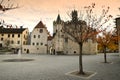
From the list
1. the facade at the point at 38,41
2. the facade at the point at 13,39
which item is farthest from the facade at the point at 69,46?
the facade at the point at 13,39

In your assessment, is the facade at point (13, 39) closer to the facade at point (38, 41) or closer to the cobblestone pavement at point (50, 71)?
the facade at point (38, 41)

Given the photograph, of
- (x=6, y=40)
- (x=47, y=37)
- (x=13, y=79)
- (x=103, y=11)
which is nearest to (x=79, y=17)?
(x=103, y=11)

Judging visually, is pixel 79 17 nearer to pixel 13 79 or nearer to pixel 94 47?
pixel 13 79

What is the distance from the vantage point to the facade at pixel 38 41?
256ft

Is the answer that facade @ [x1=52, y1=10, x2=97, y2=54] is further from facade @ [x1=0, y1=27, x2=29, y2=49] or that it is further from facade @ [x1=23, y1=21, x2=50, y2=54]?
facade @ [x1=0, y1=27, x2=29, y2=49]

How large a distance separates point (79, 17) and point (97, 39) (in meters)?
12.0

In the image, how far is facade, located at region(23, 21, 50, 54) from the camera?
7806 cm

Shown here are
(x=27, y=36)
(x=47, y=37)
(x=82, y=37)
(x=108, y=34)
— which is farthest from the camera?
(x=27, y=36)

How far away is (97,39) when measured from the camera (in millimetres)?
33125

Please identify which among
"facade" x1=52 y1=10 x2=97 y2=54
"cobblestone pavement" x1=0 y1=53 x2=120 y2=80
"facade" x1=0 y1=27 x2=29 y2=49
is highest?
"facade" x1=0 y1=27 x2=29 y2=49

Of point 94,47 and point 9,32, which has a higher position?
point 9,32

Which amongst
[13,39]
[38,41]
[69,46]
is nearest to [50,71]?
[69,46]

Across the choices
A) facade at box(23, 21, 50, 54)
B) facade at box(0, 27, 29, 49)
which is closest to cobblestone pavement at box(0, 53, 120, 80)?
facade at box(23, 21, 50, 54)

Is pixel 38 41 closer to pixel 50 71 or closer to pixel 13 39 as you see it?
pixel 13 39
